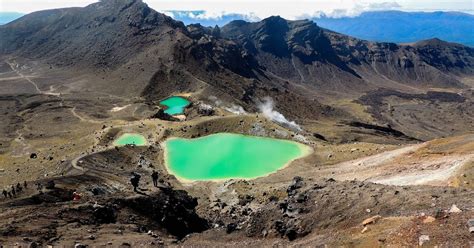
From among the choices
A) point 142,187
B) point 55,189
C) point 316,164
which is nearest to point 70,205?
point 55,189

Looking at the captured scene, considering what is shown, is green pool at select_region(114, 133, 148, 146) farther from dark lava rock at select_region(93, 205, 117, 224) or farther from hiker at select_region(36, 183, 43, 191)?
dark lava rock at select_region(93, 205, 117, 224)

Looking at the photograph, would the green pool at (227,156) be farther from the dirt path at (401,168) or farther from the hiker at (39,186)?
Answer: the hiker at (39,186)

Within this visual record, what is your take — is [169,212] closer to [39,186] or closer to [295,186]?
[39,186]

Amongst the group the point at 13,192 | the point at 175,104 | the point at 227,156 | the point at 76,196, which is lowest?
the point at 227,156

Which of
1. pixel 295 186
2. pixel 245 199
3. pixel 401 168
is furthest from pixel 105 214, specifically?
pixel 401 168

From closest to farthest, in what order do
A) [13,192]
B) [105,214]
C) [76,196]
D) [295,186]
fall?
[105,214], [13,192], [76,196], [295,186]
